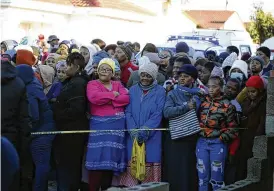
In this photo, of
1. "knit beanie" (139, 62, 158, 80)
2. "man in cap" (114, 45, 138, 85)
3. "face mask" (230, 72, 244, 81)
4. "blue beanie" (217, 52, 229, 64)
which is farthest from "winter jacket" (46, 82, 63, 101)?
"blue beanie" (217, 52, 229, 64)

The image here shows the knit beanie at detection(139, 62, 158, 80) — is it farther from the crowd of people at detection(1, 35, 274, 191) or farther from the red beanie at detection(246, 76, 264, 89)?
the red beanie at detection(246, 76, 264, 89)

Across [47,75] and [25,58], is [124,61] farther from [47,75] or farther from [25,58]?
[25,58]

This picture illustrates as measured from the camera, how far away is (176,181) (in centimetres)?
805

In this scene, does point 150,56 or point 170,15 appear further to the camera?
point 170,15

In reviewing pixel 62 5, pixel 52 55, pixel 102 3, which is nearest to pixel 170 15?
pixel 102 3

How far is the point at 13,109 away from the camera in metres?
6.61

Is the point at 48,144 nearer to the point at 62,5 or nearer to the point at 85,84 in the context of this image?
the point at 85,84

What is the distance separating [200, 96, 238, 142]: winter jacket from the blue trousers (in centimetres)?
192

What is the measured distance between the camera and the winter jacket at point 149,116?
26.1 ft

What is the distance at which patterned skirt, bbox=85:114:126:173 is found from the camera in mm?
7902

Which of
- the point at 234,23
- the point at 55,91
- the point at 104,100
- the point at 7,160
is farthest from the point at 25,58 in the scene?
the point at 234,23

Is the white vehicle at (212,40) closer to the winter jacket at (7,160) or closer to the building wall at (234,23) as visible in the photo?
the winter jacket at (7,160)

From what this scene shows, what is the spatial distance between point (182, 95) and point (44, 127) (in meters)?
1.75

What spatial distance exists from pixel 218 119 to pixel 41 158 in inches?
87.6
